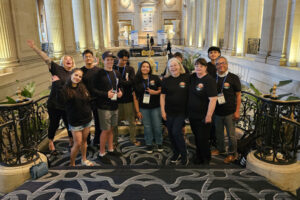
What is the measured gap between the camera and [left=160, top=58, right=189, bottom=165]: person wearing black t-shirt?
3732 mm

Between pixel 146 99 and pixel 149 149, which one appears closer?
pixel 146 99

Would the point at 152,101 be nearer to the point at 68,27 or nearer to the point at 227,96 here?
the point at 227,96

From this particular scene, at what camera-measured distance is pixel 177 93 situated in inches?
148

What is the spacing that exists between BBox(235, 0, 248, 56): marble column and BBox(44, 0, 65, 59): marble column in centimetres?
847

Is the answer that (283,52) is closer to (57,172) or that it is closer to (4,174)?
(57,172)

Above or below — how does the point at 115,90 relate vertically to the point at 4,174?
above

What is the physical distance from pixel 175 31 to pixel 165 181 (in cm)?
3410

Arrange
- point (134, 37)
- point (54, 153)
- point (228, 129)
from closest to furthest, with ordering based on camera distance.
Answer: point (228, 129)
point (54, 153)
point (134, 37)

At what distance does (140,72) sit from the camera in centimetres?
438

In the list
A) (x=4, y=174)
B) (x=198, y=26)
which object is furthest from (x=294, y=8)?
(x=198, y=26)

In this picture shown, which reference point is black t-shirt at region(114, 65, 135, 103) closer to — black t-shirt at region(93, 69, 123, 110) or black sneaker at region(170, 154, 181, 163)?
black t-shirt at region(93, 69, 123, 110)

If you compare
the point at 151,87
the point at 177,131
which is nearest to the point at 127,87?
the point at 151,87

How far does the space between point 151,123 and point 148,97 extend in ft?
1.91

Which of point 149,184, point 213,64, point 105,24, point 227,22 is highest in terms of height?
point 105,24
